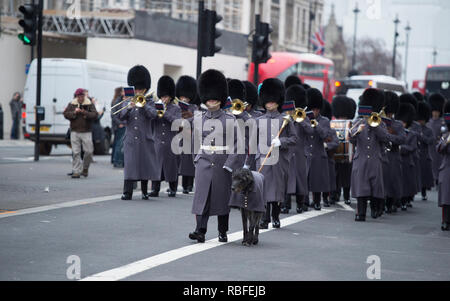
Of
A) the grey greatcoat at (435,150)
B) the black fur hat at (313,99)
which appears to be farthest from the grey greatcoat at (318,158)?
→ the grey greatcoat at (435,150)

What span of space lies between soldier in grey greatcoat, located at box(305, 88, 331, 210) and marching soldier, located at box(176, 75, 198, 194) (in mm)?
1961

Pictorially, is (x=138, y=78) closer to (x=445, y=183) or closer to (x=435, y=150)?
(x=445, y=183)

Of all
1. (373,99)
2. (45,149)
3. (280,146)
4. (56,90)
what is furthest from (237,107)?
(45,149)

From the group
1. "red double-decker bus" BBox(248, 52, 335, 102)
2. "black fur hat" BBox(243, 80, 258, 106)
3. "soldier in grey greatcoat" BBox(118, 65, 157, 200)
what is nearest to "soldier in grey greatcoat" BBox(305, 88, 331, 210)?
"black fur hat" BBox(243, 80, 258, 106)

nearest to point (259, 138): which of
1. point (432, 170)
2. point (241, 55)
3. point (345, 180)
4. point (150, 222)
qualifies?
point (150, 222)

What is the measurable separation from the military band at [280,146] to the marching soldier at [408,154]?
18 mm

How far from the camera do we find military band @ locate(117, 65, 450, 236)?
10.1 metres

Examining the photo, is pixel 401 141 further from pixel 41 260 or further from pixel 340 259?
pixel 41 260

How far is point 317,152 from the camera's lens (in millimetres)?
15250

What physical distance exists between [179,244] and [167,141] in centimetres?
600

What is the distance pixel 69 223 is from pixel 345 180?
250 inches

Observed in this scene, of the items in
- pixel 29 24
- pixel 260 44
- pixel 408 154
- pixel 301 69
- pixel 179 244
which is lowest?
pixel 179 244

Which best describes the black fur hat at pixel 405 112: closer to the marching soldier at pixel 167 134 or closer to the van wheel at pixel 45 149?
the marching soldier at pixel 167 134

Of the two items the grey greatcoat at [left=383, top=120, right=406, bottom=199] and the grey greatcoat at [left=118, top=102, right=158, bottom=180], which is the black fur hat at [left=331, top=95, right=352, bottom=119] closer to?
the grey greatcoat at [left=383, top=120, right=406, bottom=199]
